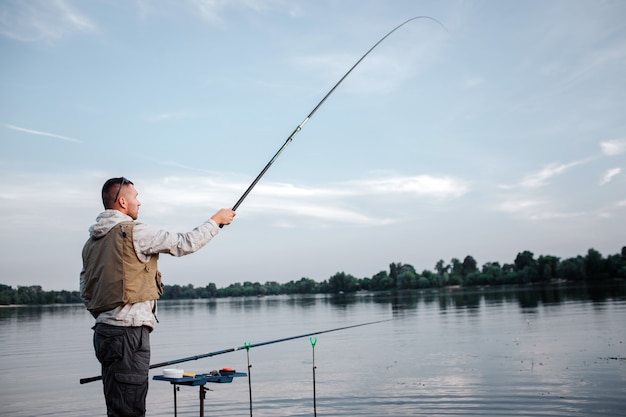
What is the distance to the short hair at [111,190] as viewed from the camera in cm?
411

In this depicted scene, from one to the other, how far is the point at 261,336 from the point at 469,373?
19.5m

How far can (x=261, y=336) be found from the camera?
3331cm

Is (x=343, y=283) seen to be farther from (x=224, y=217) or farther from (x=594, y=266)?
(x=224, y=217)

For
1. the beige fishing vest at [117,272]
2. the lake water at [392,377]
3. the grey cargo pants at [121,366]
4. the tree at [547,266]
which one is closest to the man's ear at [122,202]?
the beige fishing vest at [117,272]

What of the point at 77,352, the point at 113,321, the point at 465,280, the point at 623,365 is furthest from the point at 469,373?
the point at 465,280

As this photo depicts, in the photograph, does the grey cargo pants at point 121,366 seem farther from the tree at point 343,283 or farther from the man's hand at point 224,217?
the tree at point 343,283

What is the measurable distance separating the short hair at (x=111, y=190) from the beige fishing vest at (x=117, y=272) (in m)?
0.30

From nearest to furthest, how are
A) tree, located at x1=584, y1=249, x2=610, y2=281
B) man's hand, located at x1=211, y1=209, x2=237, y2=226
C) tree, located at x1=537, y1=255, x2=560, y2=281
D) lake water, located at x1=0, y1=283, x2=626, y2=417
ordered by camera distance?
man's hand, located at x1=211, y1=209, x2=237, y2=226 < lake water, located at x1=0, y1=283, x2=626, y2=417 < tree, located at x1=584, y1=249, x2=610, y2=281 < tree, located at x1=537, y1=255, x2=560, y2=281

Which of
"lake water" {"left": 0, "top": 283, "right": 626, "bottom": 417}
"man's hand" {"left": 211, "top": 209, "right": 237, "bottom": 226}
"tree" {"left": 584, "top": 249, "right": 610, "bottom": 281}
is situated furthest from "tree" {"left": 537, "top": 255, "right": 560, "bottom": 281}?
"man's hand" {"left": 211, "top": 209, "right": 237, "bottom": 226}

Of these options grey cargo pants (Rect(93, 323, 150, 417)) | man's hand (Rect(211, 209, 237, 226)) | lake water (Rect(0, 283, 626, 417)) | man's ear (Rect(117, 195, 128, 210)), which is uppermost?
man's ear (Rect(117, 195, 128, 210))

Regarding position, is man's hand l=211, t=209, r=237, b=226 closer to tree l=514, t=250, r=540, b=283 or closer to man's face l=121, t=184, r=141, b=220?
man's face l=121, t=184, r=141, b=220

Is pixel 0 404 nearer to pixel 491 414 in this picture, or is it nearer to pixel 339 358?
pixel 339 358

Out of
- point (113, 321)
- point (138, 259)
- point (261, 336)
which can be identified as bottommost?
point (261, 336)

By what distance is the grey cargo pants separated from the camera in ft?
12.8
